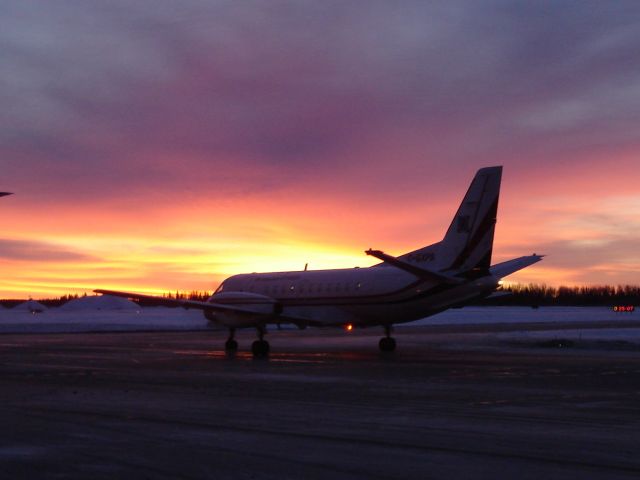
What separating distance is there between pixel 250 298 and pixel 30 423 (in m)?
24.2

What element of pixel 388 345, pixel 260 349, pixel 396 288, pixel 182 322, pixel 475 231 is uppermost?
pixel 475 231

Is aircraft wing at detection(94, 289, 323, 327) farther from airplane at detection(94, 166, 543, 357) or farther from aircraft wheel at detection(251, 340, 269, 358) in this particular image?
aircraft wheel at detection(251, 340, 269, 358)

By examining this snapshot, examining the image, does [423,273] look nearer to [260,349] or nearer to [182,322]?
[260,349]

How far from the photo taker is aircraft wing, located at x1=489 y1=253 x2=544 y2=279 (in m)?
35.8

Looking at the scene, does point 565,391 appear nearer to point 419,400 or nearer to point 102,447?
point 419,400

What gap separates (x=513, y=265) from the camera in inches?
1430

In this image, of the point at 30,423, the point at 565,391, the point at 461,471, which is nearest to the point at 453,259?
the point at 565,391

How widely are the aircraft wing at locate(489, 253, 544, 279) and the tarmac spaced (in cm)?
817

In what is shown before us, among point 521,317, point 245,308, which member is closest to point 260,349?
point 245,308

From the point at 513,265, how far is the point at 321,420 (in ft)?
77.0

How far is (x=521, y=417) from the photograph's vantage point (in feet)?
47.4

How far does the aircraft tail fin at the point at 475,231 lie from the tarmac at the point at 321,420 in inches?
289

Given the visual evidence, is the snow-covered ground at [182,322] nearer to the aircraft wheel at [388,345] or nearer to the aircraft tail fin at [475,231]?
the aircraft wheel at [388,345]

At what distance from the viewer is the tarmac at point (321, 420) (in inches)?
403
